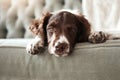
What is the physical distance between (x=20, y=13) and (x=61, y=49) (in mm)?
1239

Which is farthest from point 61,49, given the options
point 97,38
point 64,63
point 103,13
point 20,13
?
point 20,13

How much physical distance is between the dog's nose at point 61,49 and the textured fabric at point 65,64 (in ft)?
0.12

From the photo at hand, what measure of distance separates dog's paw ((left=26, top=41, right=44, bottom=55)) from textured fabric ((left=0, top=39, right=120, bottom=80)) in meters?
0.02

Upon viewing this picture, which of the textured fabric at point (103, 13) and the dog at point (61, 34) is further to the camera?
the textured fabric at point (103, 13)

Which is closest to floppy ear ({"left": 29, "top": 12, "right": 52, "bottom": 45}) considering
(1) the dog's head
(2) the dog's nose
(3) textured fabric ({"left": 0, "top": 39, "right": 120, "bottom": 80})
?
(1) the dog's head

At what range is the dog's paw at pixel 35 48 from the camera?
1408 millimetres

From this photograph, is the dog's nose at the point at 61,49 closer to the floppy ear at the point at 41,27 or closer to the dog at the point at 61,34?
the dog at the point at 61,34

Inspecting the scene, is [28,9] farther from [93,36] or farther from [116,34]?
[93,36]

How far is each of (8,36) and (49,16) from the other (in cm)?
100

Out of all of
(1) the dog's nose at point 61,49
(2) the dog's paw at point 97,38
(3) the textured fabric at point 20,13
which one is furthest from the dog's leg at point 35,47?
(3) the textured fabric at point 20,13

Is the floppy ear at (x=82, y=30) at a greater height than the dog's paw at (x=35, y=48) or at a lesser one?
greater

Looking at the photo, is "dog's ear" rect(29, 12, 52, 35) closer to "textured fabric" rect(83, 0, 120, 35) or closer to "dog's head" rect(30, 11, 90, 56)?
"dog's head" rect(30, 11, 90, 56)

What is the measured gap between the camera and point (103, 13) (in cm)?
212

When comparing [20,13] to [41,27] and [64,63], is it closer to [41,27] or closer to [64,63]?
[41,27]
